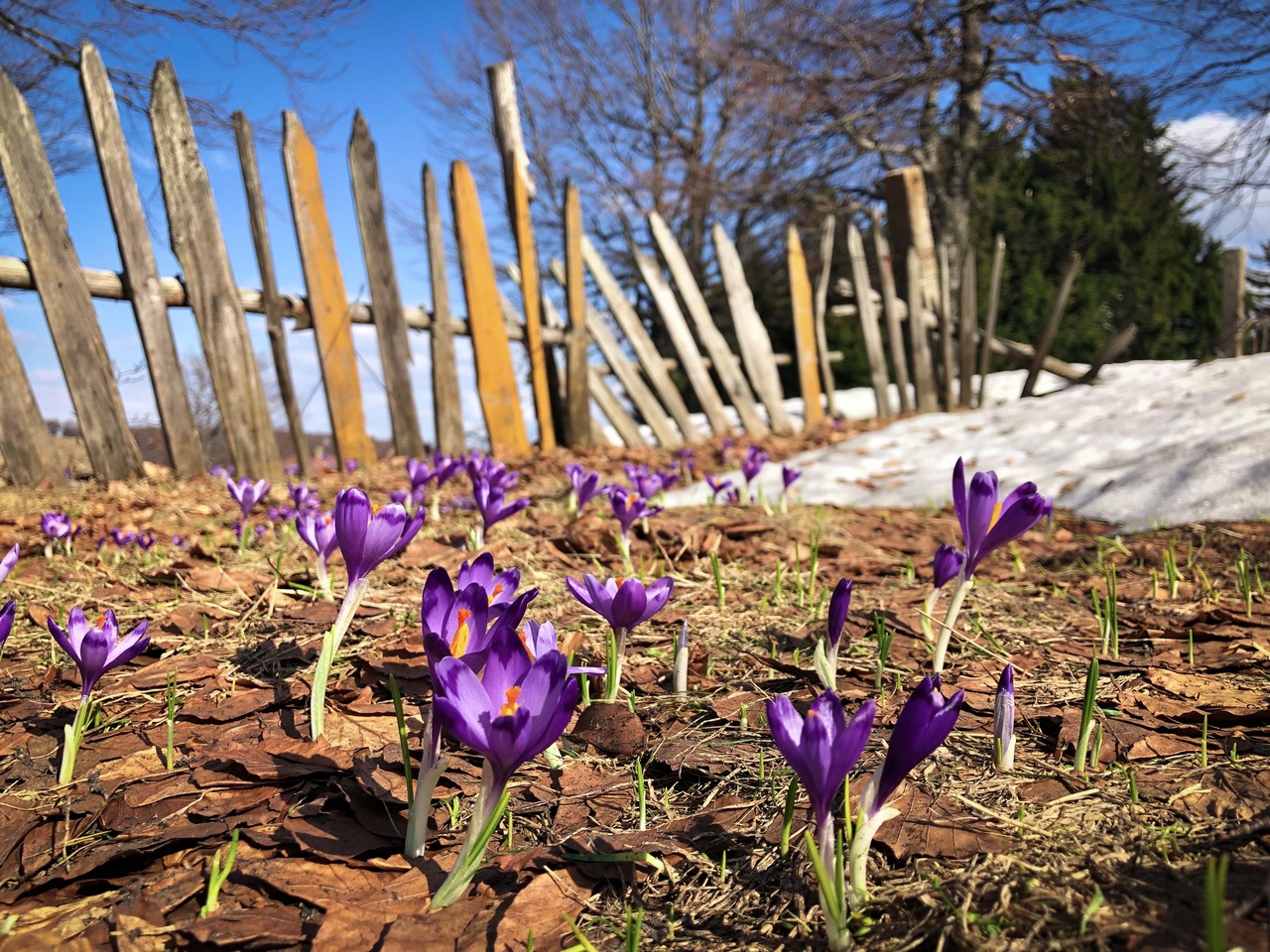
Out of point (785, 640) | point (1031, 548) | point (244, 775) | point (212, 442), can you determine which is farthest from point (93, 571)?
point (212, 442)

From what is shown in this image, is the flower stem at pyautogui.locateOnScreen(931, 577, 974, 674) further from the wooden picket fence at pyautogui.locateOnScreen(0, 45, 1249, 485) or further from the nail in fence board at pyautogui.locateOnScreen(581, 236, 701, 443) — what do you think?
the nail in fence board at pyautogui.locateOnScreen(581, 236, 701, 443)

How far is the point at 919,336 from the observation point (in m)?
8.30

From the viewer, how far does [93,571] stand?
264 centimetres

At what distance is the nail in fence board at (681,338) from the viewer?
7391 millimetres

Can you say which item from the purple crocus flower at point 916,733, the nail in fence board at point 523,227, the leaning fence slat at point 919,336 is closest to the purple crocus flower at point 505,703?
the purple crocus flower at point 916,733

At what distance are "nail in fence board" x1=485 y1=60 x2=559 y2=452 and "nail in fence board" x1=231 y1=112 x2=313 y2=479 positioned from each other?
1.91 m

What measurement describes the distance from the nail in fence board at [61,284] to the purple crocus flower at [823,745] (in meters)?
4.89

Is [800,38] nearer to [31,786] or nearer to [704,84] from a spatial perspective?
[704,84]

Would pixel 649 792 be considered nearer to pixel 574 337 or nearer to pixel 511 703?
pixel 511 703

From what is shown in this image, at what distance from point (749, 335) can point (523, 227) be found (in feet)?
8.67

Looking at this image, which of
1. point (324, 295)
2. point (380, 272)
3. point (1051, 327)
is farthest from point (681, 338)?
point (1051, 327)

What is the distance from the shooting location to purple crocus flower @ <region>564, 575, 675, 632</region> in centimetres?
146

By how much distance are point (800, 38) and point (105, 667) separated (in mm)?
13333

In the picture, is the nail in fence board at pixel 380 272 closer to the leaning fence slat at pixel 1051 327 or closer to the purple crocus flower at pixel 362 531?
the purple crocus flower at pixel 362 531
